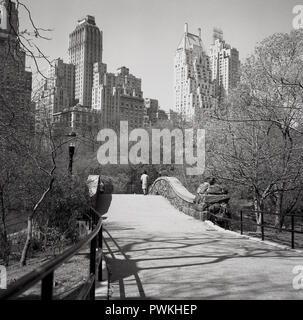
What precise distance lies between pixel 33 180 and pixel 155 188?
50.3 feet

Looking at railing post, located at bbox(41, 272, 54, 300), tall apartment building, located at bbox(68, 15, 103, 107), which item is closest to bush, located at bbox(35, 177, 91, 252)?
tall apartment building, located at bbox(68, 15, 103, 107)

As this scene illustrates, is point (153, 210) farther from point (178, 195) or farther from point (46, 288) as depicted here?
point (46, 288)

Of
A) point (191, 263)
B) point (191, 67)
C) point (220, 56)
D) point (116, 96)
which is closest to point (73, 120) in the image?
point (191, 263)

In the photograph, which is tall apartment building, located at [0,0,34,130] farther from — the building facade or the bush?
the building facade

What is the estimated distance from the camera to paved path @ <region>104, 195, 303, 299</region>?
5541 mm

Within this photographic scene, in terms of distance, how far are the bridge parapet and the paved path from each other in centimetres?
262

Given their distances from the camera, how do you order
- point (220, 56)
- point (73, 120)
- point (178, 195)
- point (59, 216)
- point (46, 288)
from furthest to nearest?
point (220, 56) → point (73, 120) → point (178, 195) → point (59, 216) → point (46, 288)

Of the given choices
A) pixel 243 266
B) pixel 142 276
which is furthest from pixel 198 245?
pixel 142 276

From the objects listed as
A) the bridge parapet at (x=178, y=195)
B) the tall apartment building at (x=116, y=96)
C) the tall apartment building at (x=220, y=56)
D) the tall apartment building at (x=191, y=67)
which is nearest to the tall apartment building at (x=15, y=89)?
the bridge parapet at (x=178, y=195)

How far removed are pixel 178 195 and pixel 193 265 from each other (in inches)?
494

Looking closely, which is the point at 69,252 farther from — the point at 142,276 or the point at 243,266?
the point at 243,266

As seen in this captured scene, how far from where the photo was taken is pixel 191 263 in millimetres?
7605

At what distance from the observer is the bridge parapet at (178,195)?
17098 mm

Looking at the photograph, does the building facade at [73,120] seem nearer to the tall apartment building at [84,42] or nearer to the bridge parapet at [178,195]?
the tall apartment building at [84,42]
